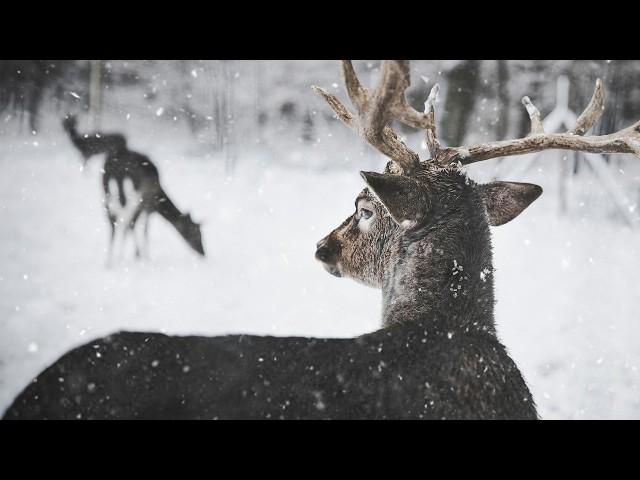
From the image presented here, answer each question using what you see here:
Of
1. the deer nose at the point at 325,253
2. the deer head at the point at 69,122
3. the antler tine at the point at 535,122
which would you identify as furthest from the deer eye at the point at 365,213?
the deer head at the point at 69,122

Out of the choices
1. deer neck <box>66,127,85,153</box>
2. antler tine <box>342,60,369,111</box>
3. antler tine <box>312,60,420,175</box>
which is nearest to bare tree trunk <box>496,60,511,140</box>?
antler tine <box>312,60,420,175</box>

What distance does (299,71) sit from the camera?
265cm

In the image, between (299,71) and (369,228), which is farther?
(299,71)

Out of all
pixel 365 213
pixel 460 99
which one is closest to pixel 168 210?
pixel 365 213

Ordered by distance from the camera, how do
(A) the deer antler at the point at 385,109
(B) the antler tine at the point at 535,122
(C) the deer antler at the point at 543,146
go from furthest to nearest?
(B) the antler tine at the point at 535,122 → (C) the deer antler at the point at 543,146 → (A) the deer antler at the point at 385,109

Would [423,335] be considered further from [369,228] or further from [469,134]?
[469,134]

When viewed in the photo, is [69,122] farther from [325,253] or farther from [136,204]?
[325,253]

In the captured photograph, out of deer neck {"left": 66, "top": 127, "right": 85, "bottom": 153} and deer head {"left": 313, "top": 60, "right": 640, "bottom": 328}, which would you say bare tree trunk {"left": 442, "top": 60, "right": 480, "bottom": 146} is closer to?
deer head {"left": 313, "top": 60, "right": 640, "bottom": 328}

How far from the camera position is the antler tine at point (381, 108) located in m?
1.50

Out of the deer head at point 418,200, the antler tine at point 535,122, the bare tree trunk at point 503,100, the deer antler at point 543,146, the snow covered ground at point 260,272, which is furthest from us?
the bare tree trunk at point 503,100

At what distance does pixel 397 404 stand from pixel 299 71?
1748 millimetres

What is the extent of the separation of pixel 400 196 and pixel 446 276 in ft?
0.96

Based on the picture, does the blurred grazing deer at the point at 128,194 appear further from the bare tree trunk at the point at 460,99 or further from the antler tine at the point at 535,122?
the antler tine at the point at 535,122
